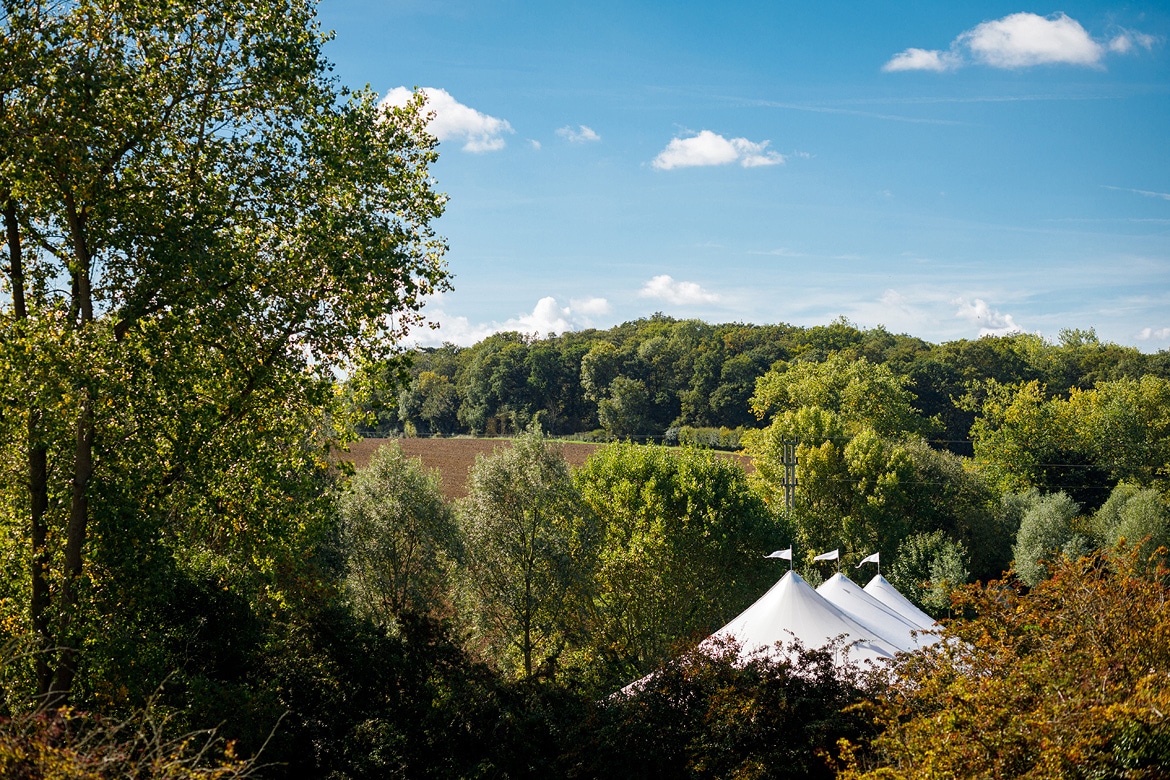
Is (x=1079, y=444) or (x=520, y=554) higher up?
(x=1079, y=444)

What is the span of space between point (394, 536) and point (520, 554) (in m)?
→ 2.91

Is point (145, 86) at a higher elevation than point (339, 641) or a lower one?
higher

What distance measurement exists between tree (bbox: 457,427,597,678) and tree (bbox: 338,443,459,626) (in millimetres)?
765

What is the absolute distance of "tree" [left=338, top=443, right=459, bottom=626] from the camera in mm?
18594

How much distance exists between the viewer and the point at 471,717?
11.8 m

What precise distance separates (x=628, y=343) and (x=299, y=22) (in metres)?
61.4

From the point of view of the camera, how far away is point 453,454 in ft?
148

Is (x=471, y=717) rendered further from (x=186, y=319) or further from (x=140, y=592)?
(x=186, y=319)

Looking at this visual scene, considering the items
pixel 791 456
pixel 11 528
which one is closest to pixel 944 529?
pixel 791 456

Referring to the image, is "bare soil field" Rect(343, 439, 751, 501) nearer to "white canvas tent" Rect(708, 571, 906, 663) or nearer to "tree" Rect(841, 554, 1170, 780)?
"white canvas tent" Rect(708, 571, 906, 663)

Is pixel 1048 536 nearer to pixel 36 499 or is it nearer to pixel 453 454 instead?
pixel 453 454

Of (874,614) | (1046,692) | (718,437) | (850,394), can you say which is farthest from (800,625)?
(718,437)

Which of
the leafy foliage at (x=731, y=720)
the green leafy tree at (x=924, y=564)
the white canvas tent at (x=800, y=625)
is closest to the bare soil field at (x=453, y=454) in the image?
the green leafy tree at (x=924, y=564)

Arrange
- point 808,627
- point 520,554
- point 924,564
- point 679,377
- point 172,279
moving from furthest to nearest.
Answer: point 679,377 → point 924,564 → point 520,554 → point 808,627 → point 172,279
